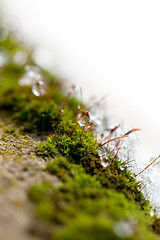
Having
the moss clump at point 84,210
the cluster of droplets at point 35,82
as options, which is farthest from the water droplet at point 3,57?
the moss clump at point 84,210

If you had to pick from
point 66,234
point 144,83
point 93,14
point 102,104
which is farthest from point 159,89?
point 93,14

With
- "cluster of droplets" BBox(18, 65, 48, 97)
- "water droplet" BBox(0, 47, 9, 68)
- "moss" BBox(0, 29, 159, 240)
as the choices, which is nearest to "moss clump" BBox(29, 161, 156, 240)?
"moss" BBox(0, 29, 159, 240)

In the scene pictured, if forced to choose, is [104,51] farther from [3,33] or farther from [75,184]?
[75,184]

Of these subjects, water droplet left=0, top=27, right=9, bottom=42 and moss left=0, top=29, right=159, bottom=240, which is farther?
water droplet left=0, top=27, right=9, bottom=42

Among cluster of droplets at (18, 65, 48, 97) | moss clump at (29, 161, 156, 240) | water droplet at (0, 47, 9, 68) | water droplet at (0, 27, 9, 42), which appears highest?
water droplet at (0, 27, 9, 42)

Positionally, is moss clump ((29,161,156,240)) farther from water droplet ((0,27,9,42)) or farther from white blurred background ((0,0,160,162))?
water droplet ((0,27,9,42))

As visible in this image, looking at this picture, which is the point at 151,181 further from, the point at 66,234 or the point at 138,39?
the point at 138,39

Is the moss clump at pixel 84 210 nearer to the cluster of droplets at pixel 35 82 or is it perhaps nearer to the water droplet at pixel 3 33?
the cluster of droplets at pixel 35 82

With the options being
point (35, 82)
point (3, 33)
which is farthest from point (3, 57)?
point (35, 82)
